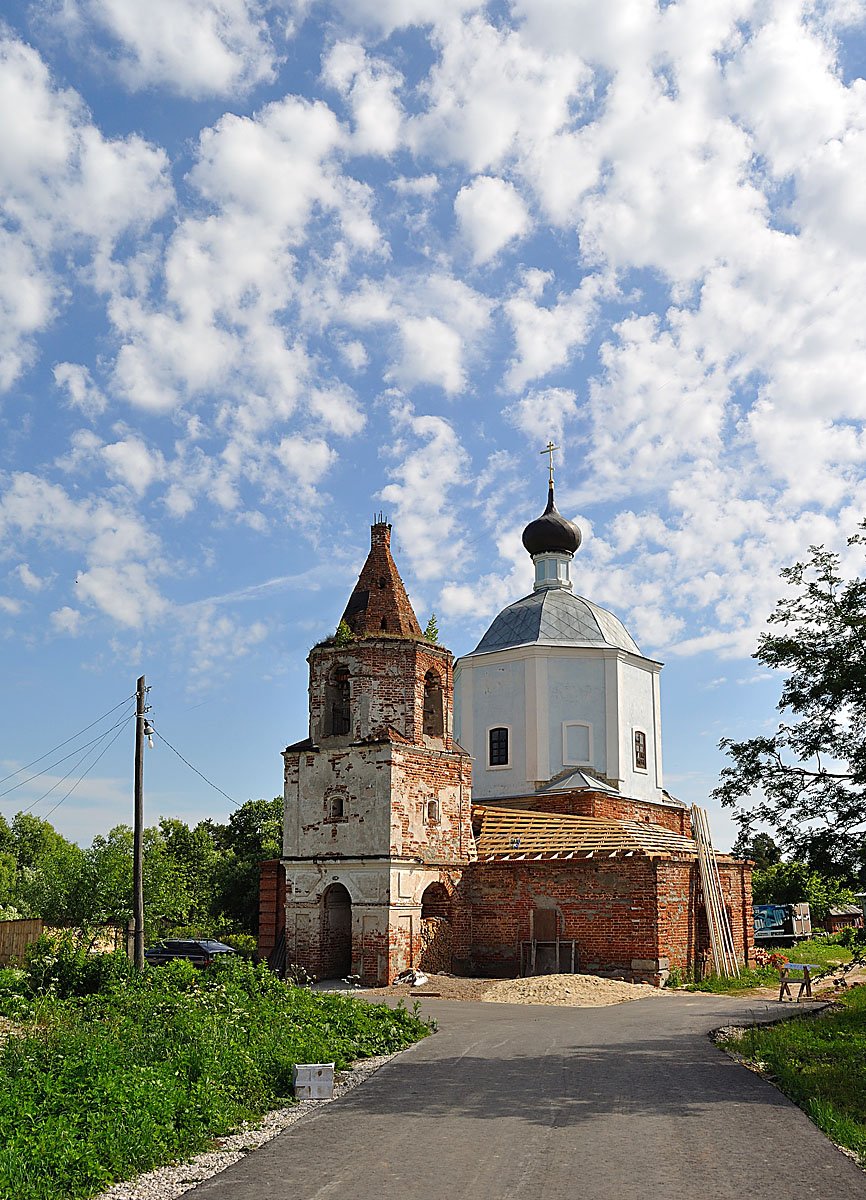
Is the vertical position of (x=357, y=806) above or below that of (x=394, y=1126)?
above

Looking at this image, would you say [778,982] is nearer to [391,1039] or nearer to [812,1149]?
[391,1039]

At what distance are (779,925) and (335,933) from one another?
23143 mm

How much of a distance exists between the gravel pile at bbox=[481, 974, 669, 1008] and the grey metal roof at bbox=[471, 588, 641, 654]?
1323 cm

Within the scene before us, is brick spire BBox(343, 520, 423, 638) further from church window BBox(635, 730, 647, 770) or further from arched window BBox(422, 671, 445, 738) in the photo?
church window BBox(635, 730, 647, 770)

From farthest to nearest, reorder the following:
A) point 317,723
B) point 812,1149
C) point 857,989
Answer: point 317,723, point 857,989, point 812,1149

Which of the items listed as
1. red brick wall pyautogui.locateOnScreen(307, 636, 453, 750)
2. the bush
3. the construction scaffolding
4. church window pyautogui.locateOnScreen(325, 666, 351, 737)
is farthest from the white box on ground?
the construction scaffolding

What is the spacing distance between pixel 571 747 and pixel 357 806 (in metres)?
10.2

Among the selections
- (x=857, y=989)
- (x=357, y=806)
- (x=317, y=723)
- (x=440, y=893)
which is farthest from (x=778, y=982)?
(x=317, y=723)

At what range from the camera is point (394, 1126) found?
958 cm

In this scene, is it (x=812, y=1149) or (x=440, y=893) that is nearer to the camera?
(x=812, y=1149)

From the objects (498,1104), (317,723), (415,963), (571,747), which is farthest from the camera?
(571,747)

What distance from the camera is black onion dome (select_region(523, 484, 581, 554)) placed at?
37406mm

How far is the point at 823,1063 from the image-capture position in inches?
499

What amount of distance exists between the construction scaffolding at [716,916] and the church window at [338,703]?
9499 millimetres
